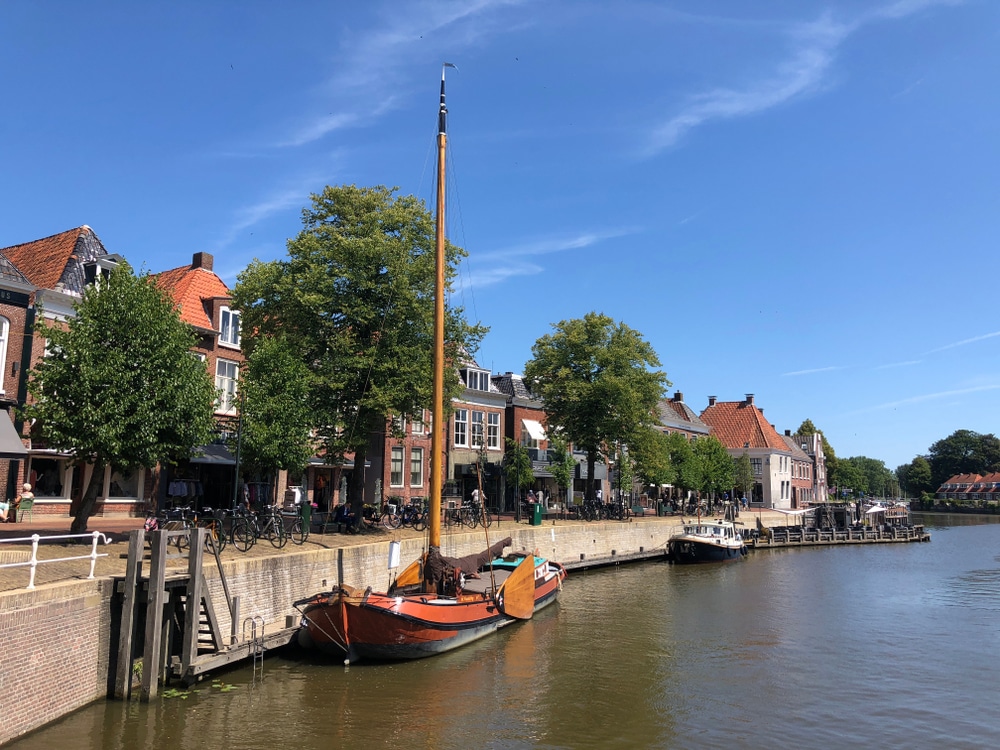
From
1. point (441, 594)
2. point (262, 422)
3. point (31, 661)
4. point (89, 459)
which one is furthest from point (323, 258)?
point (31, 661)

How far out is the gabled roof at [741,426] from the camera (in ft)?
280

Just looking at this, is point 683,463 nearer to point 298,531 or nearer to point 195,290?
point 195,290

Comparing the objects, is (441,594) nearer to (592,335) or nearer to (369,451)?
(369,451)

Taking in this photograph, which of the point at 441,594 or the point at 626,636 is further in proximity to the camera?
the point at 626,636

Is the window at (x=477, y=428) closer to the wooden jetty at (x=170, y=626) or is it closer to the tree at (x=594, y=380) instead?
the tree at (x=594, y=380)

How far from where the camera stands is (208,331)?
33.8 metres

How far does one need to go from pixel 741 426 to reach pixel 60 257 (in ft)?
239

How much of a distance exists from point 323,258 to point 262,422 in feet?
21.3

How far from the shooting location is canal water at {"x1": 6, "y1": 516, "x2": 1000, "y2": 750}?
44.8 feet

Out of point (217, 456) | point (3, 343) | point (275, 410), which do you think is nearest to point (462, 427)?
point (217, 456)

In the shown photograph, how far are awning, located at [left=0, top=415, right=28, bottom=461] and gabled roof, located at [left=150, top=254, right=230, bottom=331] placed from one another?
31.6 feet

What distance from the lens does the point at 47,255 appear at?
30562 mm

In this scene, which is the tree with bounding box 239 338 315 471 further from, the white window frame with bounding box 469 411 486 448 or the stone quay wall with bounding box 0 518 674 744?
the white window frame with bounding box 469 411 486 448

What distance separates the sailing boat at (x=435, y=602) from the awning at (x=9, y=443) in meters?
9.89
